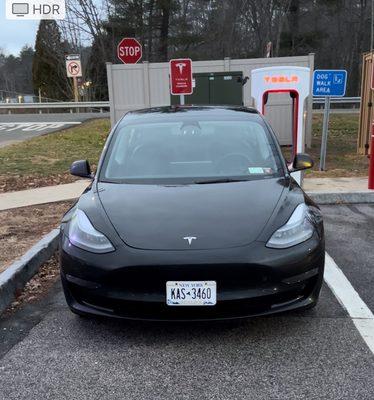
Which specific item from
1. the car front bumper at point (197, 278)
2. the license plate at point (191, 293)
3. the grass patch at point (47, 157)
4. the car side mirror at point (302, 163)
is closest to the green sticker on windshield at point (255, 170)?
the car side mirror at point (302, 163)

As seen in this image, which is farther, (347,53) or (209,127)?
(347,53)

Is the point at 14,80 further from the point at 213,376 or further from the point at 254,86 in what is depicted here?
the point at 213,376

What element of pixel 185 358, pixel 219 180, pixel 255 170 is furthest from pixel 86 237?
pixel 255 170

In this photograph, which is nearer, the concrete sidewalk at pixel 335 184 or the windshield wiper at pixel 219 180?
the windshield wiper at pixel 219 180

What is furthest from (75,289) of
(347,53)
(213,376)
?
(347,53)

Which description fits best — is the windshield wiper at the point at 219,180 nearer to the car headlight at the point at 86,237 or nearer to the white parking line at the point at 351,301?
the car headlight at the point at 86,237

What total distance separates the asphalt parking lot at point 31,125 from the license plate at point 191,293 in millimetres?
12433

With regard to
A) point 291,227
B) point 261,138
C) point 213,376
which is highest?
point 261,138

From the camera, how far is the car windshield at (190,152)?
4234mm

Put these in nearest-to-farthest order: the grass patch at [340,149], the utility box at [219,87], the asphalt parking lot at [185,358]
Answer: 1. the asphalt parking lot at [185,358]
2. the grass patch at [340,149]
3. the utility box at [219,87]

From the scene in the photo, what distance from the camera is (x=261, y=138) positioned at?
4.67 meters

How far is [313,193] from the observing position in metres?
7.45

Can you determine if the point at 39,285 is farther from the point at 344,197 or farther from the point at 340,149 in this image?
the point at 340,149

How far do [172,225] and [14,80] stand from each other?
73.5 meters
